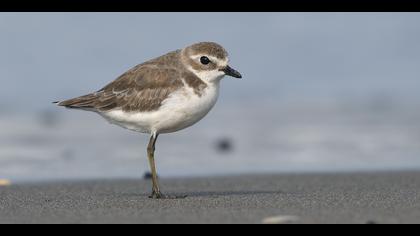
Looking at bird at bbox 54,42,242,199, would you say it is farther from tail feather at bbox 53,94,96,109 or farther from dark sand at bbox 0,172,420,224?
dark sand at bbox 0,172,420,224

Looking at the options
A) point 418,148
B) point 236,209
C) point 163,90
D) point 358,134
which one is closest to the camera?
point 236,209

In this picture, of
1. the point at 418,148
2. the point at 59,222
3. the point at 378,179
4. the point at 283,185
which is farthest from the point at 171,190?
the point at 418,148

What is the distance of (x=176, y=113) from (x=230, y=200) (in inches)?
39.9

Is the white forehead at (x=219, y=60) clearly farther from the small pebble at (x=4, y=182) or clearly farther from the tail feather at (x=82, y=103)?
the small pebble at (x=4, y=182)

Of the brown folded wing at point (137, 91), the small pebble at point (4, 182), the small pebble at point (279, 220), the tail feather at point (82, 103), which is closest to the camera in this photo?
the small pebble at point (279, 220)

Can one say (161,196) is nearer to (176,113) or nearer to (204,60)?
(176,113)

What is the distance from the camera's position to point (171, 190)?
10555mm

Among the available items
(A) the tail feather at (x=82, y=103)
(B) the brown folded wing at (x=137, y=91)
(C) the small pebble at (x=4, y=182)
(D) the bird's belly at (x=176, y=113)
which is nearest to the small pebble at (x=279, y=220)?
(D) the bird's belly at (x=176, y=113)

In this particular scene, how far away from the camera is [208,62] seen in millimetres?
9438

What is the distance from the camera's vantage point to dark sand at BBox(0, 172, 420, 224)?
7535mm

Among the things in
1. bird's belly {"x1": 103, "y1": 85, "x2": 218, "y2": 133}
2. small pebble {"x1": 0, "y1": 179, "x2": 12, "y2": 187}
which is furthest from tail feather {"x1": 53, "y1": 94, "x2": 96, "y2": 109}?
small pebble {"x1": 0, "y1": 179, "x2": 12, "y2": 187}

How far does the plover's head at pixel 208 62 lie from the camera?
9383mm
